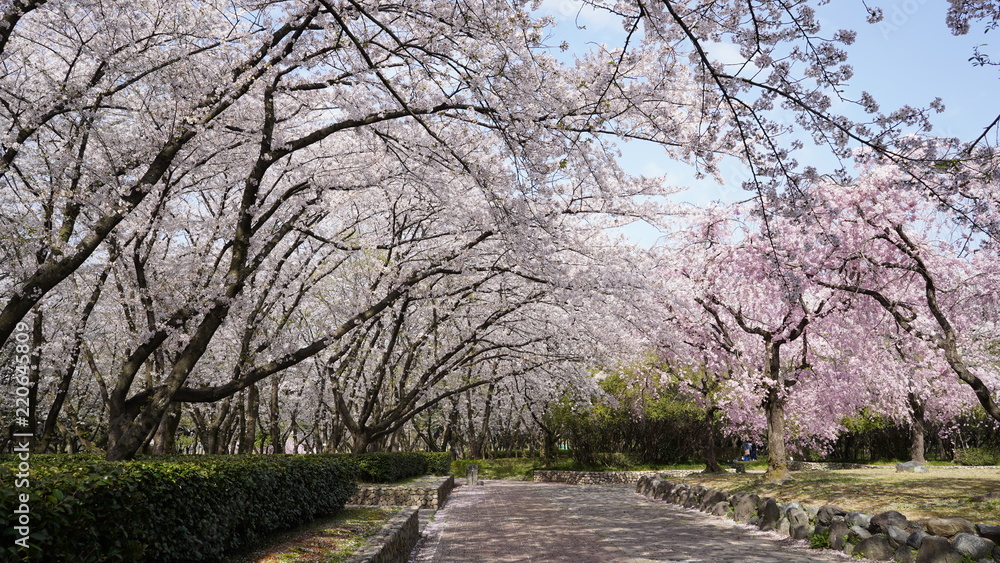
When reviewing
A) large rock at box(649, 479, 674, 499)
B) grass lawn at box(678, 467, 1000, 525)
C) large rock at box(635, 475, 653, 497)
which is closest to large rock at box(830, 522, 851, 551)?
grass lawn at box(678, 467, 1000, 525)

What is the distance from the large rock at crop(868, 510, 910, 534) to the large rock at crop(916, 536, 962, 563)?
92 centimetres

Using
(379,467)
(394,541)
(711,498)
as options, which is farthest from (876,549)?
(379,467)

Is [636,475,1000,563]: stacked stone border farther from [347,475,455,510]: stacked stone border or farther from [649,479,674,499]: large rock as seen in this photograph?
[347,475,455,510]: stacked stone border

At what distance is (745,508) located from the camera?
40.2 ft

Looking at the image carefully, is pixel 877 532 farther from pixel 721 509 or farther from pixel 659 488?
pixel 659 488

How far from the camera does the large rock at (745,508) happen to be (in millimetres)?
12070

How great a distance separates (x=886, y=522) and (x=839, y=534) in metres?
0.80

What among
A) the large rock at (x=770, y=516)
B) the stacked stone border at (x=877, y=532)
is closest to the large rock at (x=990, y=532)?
the stacked stone border at (x=877, y=532)

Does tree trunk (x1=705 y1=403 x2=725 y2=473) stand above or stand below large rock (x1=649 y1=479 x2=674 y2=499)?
above

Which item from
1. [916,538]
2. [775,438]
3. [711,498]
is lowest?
[711,498]

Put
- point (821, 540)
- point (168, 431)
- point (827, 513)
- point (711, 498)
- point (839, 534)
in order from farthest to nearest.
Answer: point (168, 431)
point (711, 498)
point (827, 513)
point (821, 540)
point (839, 534)

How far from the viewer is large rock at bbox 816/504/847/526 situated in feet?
30.6

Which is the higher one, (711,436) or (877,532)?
(711,436)

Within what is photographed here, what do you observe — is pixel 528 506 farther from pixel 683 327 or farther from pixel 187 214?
pixel 187 214
